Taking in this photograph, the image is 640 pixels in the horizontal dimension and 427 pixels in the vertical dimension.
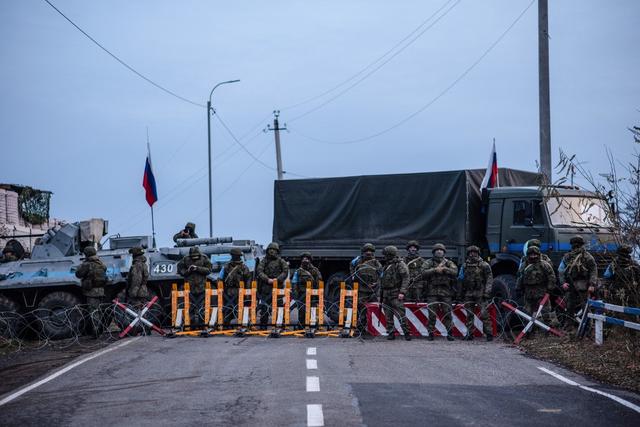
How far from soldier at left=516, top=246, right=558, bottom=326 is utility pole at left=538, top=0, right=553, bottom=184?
17.6 ft

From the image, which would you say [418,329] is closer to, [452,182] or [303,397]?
[452,182]

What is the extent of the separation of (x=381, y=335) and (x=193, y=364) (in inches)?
235

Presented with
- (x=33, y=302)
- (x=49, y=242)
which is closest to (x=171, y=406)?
(x=33, y=302)

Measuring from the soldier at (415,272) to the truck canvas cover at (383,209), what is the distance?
1061 mm

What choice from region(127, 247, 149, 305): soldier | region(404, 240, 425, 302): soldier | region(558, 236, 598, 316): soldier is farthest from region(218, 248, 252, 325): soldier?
region(558, 236, 598, 316): soldier

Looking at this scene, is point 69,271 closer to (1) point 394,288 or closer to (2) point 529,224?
(1) point 394,288

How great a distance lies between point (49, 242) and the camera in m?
22.3

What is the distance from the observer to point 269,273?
19656 millimetres

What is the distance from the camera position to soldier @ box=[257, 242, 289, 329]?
63.4 feet

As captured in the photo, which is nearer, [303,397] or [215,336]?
[303,397]

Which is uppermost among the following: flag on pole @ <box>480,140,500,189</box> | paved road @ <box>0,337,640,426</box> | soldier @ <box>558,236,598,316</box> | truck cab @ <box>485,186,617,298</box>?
flag on pole @ <box>480,140,500,189</box>

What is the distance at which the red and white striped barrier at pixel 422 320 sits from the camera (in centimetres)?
1778

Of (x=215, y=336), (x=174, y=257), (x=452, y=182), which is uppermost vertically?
(x=452, y=182)

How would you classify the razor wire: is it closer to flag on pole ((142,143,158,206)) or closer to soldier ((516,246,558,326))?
soldier ((516,246,558,326))
